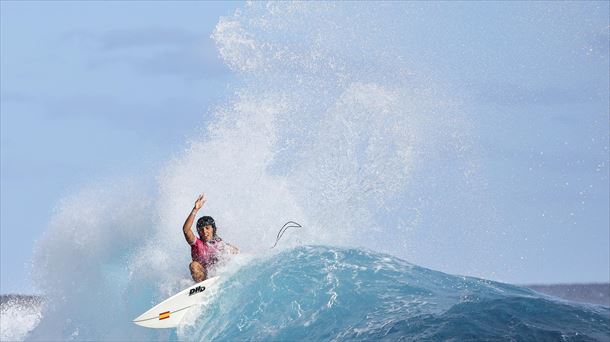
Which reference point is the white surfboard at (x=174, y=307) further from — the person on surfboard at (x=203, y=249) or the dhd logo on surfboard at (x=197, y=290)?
the person on surfboard at (x=203, y=249)

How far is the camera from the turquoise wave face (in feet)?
42.2

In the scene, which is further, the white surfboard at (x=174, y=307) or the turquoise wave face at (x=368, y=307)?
the white surfboard at (x=174, y=307)

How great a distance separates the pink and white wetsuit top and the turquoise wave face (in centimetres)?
52

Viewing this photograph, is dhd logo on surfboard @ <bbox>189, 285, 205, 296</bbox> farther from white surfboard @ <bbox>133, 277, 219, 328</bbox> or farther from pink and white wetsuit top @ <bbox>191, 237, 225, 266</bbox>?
pink and white wetsuit top @ <bbox>191, 237, 225, 266</bbox>

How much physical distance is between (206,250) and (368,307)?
288 cm

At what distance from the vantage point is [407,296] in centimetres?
1434

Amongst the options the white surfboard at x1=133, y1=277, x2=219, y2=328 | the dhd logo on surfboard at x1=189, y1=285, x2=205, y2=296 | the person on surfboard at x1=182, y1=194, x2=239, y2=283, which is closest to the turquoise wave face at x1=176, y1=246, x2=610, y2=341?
the white surfboard at x1=133, y1=277, x2=219, y2=328

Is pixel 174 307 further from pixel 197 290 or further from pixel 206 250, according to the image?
pixel 206 250

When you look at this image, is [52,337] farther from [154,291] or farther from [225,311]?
[225,311]

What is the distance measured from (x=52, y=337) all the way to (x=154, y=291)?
3.71 metres

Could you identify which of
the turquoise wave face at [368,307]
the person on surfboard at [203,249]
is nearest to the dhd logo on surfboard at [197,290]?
the person on surfboard at [203,249]

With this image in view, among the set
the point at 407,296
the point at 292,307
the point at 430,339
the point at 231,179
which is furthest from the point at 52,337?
the point at 430,339

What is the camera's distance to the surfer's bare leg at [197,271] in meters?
14.1

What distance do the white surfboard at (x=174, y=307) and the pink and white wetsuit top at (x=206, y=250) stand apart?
15.8 inches
